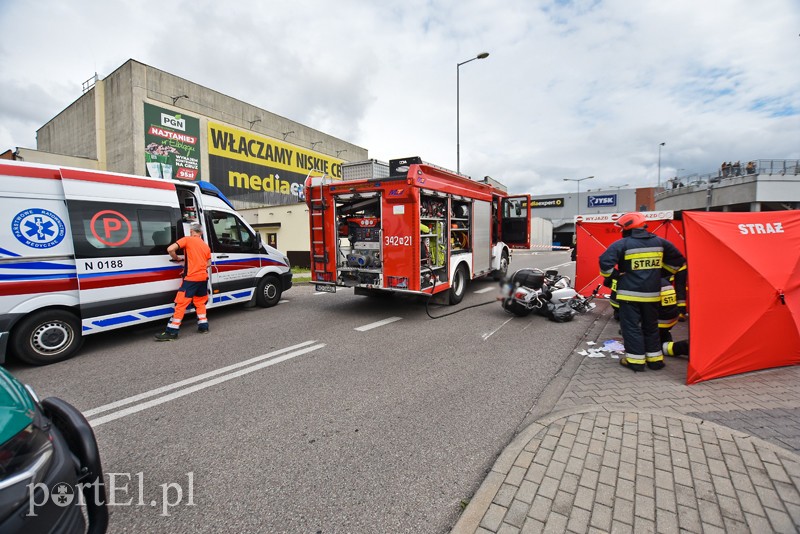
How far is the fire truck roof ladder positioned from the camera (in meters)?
7.44

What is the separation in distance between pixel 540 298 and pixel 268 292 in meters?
5.52

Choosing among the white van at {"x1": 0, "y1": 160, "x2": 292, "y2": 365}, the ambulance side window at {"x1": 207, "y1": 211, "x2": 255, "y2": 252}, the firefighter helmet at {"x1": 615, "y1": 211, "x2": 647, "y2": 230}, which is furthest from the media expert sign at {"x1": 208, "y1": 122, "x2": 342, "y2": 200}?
the firefighter helmet at {"x1": 615, "y1": 211, "x2": 647, "y2": 230}

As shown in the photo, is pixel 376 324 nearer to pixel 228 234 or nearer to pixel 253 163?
pixel 228 234

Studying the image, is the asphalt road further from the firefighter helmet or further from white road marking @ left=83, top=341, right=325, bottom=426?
the firefighter helmet

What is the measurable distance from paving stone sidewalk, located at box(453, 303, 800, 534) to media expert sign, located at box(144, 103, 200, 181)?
26.1 meters

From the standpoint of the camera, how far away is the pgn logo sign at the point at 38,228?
4.52 meters

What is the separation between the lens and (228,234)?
715 centimetres

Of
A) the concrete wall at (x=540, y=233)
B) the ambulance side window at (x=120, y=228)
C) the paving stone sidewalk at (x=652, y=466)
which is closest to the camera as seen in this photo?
the paving stone sidewalk at (x=652, y=466)

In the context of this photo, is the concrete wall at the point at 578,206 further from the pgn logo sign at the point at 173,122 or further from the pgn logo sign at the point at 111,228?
the pgn logo sign at the point at 111,228

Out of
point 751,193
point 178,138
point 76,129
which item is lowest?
point 751,193

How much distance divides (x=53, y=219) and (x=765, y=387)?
8.27 meters

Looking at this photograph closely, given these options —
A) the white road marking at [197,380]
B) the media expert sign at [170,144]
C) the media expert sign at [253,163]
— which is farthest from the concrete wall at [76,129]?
the white road marking at [197,380]

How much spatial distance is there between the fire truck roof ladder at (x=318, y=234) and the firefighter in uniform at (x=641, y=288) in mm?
4929
